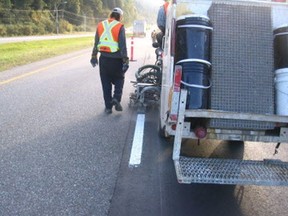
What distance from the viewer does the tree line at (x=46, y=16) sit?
55625 mm

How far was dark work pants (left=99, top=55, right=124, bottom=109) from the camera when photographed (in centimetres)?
759

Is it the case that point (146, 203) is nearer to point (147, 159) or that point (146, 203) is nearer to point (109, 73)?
point (147, 159)

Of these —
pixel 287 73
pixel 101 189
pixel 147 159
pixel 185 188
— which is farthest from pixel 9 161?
pixel 287 73

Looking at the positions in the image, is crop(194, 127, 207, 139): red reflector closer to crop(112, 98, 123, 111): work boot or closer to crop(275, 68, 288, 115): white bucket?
crop(275, 68, 288, 115): white bucket

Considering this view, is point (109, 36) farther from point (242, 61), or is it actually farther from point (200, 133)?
point (200, 133)

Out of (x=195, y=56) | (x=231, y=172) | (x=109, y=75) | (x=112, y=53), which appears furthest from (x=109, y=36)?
(x=231, y=172)

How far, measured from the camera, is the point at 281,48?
490 centimetres

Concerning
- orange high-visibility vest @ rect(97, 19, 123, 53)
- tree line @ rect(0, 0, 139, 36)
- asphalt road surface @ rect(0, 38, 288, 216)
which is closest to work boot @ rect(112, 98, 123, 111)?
asphalt road surface @ rect(0, 38, 288, 216)

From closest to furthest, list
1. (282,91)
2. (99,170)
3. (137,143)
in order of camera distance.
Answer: (282,91) < (99,170) < (137,143)

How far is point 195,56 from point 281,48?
43.2 inches

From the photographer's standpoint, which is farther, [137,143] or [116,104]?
[116,104]

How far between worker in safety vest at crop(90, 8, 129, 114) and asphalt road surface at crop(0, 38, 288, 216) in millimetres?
474

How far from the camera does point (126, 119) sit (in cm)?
739

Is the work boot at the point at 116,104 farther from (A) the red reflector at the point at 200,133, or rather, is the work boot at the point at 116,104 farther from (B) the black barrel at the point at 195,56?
(A) the red reflector at the point at 200,133
